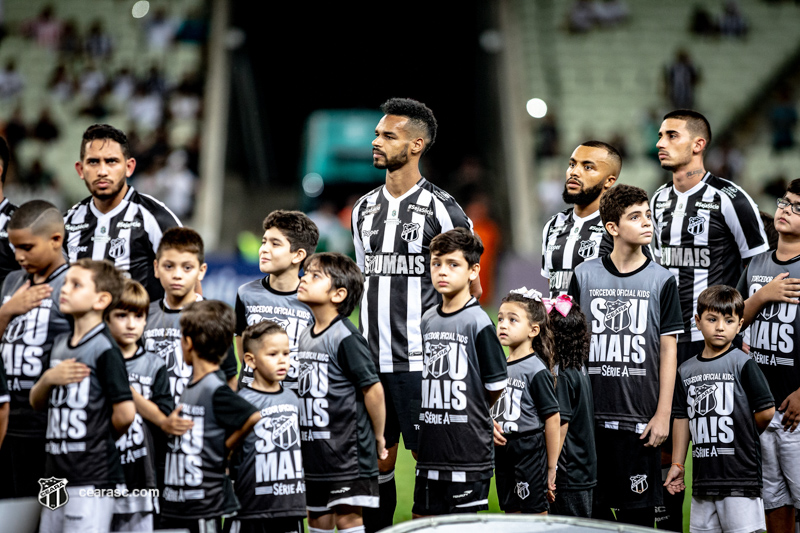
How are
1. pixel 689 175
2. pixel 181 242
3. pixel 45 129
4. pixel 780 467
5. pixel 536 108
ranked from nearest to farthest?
pixel 181 242
pixel 780 467
pixel 689 175
pixel 45 129
pixel 536 108

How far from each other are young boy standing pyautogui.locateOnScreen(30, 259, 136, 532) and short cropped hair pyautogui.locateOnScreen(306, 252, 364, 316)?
121 cm

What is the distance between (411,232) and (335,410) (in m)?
1.36

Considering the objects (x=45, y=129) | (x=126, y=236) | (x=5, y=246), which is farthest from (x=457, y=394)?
(x=45, y=129)

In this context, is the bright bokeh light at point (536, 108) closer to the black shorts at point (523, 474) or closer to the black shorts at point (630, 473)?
the black shorts at point (630, 473)

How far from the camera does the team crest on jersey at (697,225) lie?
20.8 ft

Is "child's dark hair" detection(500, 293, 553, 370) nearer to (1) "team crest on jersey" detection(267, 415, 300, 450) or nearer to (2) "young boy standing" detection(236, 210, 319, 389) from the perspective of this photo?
(2) "young boy standing" detection(236, 210, 319, 389)

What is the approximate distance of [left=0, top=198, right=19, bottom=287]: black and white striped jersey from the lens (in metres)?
5.79

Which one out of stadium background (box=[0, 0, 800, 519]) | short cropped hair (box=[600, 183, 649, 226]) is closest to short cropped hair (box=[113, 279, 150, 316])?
short cropped hair (box=[600, 183, 649, 226])

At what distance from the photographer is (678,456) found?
18.7 feet

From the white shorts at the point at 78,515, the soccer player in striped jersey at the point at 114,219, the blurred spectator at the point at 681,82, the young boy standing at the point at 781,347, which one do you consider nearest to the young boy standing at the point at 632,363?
the young boy standing at the point at 781,347

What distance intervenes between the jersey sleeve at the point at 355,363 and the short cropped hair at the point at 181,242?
3.20ft

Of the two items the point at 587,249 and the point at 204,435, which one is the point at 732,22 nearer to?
→ the point at 587,249

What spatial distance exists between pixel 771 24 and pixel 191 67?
14.2 m

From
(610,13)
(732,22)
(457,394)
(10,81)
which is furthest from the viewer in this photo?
(610,13)
